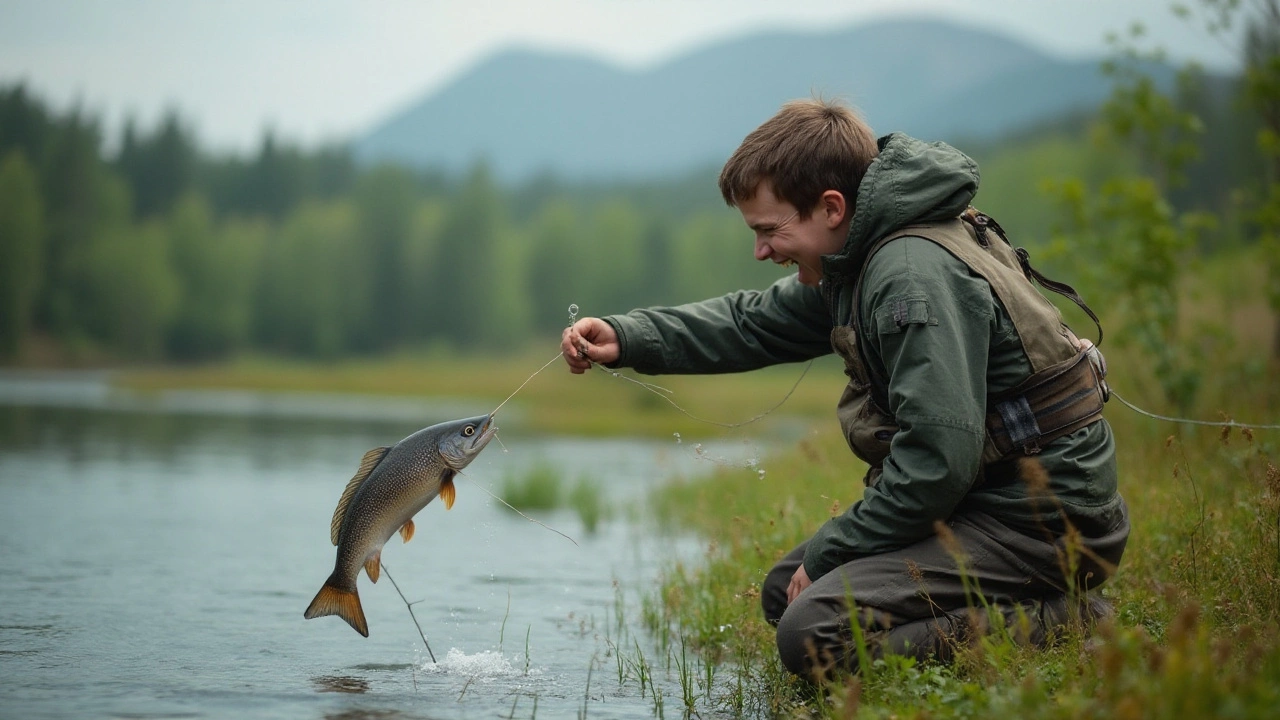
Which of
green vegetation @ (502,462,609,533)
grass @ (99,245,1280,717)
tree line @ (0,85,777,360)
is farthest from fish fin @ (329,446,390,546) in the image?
tree line @ (0,85,777,360)

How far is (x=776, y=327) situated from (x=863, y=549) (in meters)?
1.18

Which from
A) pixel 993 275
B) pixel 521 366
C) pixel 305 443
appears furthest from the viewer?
pixel 521 366

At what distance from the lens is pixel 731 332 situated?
482 cm

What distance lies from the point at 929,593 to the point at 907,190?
130 cm

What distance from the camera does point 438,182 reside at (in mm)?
125438

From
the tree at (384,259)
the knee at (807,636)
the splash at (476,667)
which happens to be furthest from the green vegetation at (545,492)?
the tree at (384,259)

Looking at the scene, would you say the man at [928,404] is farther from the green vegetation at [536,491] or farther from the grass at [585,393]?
the grass at [585,393]

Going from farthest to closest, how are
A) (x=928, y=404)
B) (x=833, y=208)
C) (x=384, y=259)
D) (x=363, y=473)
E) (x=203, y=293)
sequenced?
1. (x=384, y=259)
2. (x=203, y=293)
3. (x=363, y=473)
4. (x=833, y=208)
5. (x=928, y=404)

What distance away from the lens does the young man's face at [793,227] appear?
4023mm

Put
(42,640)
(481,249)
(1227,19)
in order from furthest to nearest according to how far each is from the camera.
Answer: (481,249) → (1227,19) → (42,640)

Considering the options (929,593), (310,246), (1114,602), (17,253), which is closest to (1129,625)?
(1114,602)

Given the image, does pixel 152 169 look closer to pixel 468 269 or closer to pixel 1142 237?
pixel 468 269

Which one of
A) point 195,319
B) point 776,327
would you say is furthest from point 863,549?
point 195,319

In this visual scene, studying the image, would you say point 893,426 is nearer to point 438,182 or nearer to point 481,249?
point 481,249
